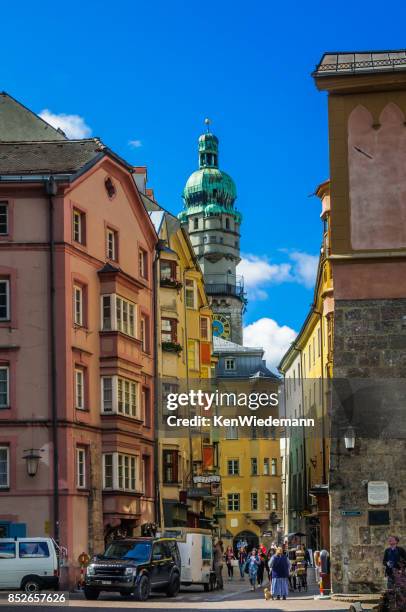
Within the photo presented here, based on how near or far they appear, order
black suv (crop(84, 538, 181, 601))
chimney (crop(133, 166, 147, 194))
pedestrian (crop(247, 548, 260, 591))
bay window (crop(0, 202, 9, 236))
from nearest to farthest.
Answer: black suv (crop(84, 538, 181, 601))
bay window (crop(0, 202, 9, 236))
pedestrian (crop(247, 548, 260, 591))
chimney (crop(133, 166, 147, 194))

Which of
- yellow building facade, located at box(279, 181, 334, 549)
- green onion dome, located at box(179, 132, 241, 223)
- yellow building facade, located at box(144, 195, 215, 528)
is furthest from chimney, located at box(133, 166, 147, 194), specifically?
green onion dome, located at box(179, 132, 241, 223)

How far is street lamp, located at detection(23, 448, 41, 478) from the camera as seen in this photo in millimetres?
45250

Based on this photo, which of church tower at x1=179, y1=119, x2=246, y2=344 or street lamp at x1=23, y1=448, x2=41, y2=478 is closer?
street lamp at x1=23, y1=448, x2=41, y2=478

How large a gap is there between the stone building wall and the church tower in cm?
13157

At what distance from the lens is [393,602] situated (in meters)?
22.5

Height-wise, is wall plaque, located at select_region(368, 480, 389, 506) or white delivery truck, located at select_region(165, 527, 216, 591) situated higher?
wall plaque, located at select_region(368, 480, 389, 506)

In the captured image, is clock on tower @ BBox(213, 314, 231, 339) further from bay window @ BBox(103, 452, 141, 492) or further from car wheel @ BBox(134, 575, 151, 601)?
car wheel @ BBox(134, 575, 151, 601)

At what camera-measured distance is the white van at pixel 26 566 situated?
37.5 metres

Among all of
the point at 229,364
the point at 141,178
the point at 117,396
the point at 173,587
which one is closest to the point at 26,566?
the point at 173,587

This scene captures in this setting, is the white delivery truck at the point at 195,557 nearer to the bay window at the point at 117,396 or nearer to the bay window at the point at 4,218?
the bay window at the point at 117,396

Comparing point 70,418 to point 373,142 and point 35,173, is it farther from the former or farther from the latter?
point 373,142

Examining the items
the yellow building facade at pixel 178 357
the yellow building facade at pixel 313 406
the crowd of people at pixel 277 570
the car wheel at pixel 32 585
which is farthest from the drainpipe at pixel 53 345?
the yellow building facade at pixel 178 357

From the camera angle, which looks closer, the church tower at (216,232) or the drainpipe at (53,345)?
the drainpipe at (53,345)

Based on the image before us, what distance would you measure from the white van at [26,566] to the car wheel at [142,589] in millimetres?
2441
